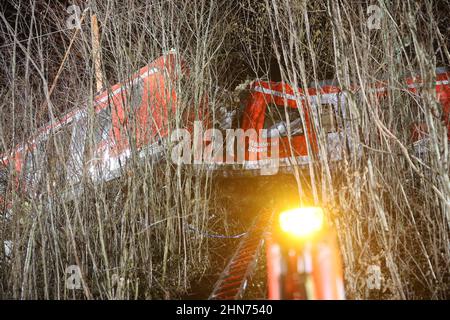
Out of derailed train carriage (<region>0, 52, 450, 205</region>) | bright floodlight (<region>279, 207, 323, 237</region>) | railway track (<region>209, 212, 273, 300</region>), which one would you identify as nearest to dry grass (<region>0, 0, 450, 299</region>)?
derailed train carriage (<region>0, 52, 450, 205</region>)

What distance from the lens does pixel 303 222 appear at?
2064mm

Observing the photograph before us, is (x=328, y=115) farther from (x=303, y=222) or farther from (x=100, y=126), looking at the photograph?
(x=100, y=126)

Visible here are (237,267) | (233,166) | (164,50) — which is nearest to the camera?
(237,267)

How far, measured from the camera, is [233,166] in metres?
5.61

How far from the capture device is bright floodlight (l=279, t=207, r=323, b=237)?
6.73ft

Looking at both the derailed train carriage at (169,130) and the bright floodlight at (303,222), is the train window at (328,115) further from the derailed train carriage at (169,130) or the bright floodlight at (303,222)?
the bright floodlight at (303,222)

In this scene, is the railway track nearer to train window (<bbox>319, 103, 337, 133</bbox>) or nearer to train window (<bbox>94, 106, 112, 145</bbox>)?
train window (<bbox>319, 103, 337, 133</bbox>)

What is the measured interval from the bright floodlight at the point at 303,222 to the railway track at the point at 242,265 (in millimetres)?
1252

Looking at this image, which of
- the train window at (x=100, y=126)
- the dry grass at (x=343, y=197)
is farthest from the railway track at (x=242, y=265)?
the train window at (x=100, y=126)

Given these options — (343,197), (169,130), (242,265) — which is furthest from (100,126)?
(343,197)

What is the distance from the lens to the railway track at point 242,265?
319 centimetres
